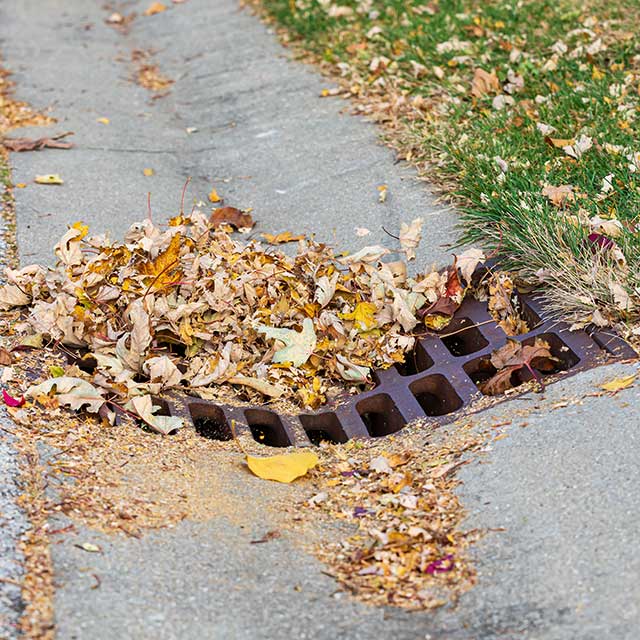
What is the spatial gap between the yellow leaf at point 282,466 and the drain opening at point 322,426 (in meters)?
0.29

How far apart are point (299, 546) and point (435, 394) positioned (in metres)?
0.93

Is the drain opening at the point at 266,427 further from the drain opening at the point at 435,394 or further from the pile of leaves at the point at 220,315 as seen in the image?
the drain opening at the point at 435,394

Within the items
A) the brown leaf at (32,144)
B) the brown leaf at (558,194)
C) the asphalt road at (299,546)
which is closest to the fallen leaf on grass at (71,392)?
the asphalt road at (299,546)

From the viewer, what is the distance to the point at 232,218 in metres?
4.12

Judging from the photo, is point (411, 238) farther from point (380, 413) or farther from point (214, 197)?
point (214, 197)

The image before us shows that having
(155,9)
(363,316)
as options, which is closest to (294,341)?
(363,316)

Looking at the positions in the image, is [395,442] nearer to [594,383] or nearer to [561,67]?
[594,383]

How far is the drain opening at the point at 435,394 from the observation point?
293 centimetres

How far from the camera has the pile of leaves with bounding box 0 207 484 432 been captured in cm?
293

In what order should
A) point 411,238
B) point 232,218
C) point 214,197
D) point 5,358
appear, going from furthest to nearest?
point 214,197 < point 232,218 < point 411,238 < point 5,358

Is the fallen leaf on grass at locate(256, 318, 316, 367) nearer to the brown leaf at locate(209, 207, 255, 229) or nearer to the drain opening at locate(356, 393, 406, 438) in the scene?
the drain opening at locate(356, 393, 406, 438)

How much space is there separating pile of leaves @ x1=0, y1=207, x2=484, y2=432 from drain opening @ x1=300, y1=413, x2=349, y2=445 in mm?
59

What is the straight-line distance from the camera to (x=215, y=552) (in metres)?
2.18

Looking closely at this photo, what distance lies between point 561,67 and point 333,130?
4.12 feet
